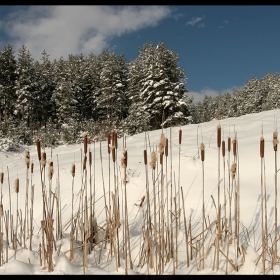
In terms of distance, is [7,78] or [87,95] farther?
[87,95]

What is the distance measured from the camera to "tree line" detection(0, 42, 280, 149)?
14.8 m

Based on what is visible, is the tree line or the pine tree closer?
the tree line

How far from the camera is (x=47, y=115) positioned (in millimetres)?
28547

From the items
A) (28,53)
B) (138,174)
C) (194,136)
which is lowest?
(138,174)

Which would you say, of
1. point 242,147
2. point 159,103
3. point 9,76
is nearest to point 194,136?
point 242,147

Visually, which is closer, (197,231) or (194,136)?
(197,231)

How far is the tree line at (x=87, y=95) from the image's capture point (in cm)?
1480

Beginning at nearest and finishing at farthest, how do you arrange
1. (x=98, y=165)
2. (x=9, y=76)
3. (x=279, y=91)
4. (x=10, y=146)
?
(x=98, y=165) < (x=10, y=146) < (x=9, y=76) < (x=279, y=91)

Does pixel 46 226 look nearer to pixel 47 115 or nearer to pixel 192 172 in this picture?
pixel 192 172

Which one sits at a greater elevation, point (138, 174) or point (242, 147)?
point (242, 147)

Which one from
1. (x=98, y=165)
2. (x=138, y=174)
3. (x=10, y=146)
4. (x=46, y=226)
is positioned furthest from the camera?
(x=10, y=146)

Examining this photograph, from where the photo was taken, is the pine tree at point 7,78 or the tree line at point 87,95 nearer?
the tree line at point 87,95

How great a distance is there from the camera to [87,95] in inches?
1198

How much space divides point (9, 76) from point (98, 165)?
85.6 feet
